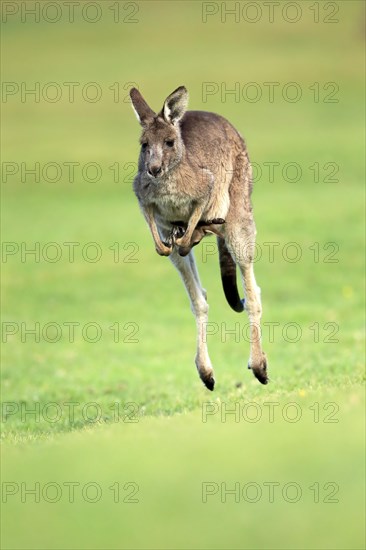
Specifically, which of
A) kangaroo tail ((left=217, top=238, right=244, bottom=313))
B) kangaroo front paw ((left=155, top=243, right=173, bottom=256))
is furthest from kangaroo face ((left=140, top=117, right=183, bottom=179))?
kangaroo tail ((left=217, top=238, right=244, bottom=313))

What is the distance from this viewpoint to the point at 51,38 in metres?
44.9

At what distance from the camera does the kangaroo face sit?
6938 mm

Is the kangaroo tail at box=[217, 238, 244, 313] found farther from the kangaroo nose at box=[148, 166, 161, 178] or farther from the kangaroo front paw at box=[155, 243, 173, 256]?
the kangaroo nose at box=[148, 166, 161, 178]

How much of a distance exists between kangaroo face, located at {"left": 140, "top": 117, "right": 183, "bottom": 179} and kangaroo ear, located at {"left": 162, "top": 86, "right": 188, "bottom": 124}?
4cm

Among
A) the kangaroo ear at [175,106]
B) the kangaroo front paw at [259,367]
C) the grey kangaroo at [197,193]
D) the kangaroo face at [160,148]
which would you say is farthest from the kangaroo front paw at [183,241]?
the kangaroo front paw at [259,367]

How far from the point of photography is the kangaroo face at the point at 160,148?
6.94m

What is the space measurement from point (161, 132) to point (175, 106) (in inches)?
7.6

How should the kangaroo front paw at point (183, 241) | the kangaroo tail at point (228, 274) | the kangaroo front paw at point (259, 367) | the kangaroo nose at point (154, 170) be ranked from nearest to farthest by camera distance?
the kangaroo nose at point (154, 170)
the kangaroo front paw at point (183, 241)
the kangaroo front paw at point (259, 367)
the kangaroo tail at point (228, 274)

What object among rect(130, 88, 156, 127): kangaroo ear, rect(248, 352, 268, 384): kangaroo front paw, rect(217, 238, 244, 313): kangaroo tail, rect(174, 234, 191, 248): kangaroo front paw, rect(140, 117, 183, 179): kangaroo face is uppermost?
rect(130, 88, 156, 127): kangaroo ear

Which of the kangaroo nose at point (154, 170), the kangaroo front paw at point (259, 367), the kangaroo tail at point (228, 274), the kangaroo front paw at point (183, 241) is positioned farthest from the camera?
the kangaroo tail at point (228, 274)

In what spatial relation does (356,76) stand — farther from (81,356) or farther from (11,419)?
(11,419)

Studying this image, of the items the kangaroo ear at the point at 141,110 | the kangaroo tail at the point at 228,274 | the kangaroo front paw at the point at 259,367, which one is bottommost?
the kangaroo front paw at the point at 259,367

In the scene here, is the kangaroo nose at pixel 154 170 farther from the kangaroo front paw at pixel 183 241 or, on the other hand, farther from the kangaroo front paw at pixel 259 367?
the kangaroo front paw at pixel 259 367

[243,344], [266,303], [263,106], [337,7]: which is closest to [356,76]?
[263,106]
